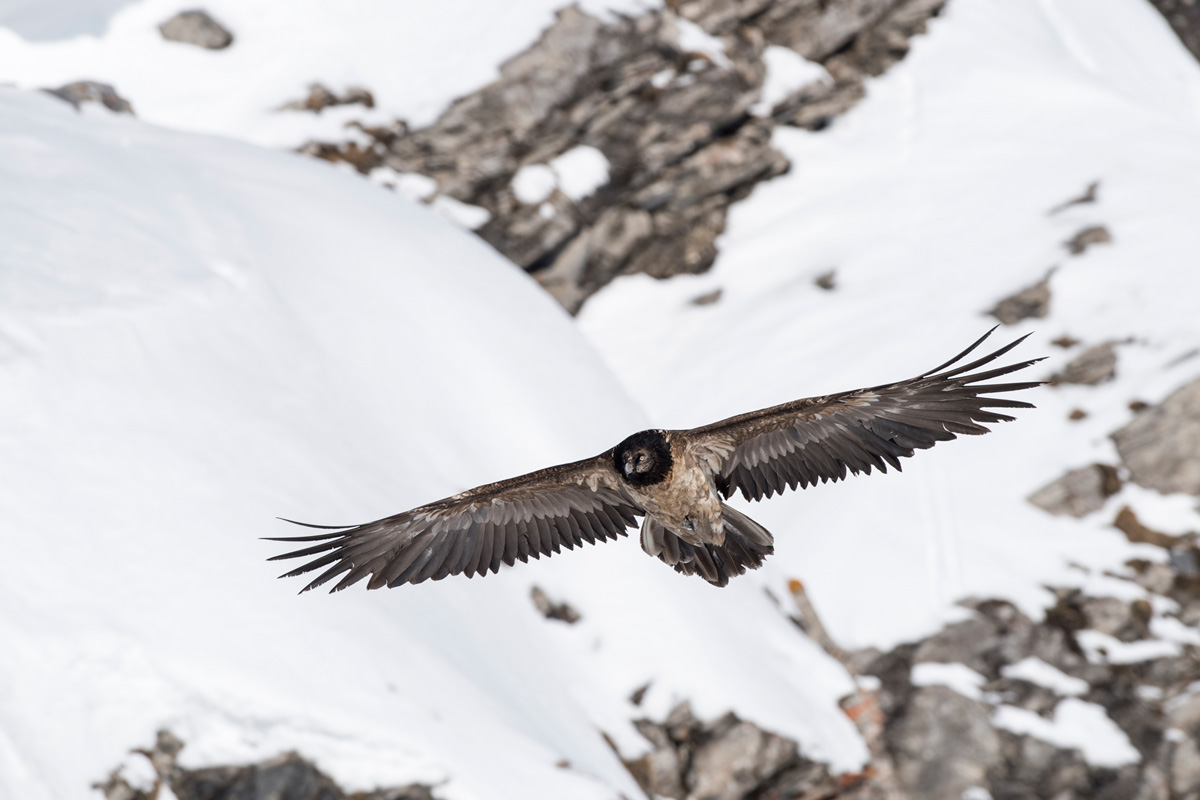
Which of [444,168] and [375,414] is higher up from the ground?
[444,168]

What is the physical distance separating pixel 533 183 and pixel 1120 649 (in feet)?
34.9

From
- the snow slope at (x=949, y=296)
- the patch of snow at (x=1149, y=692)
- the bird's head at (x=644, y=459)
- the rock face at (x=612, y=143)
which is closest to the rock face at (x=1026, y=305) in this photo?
the snow slope at (x=949, y=296)

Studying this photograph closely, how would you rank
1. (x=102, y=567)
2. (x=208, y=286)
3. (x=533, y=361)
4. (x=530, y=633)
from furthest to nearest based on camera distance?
(x=533, y=361) → (x=208, y=286) → (x=530, y=633) → (x=102, y=567)

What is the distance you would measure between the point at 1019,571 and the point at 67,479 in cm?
1108

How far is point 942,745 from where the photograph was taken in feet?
42.0

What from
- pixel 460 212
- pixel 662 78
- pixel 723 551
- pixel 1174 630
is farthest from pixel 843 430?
pixel 662 78

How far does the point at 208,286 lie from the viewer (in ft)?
36.6

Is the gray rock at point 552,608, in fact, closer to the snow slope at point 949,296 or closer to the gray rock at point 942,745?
the snow slope at point 949,296

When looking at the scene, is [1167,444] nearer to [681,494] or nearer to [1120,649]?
[1120,649]

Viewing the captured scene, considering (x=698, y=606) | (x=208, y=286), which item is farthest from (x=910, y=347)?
(x=208, y=286)

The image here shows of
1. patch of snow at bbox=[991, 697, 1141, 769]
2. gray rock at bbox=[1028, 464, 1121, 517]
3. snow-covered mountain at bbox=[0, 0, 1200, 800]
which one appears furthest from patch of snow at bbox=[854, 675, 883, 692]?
gray rock at bbox=[1028, 464, 1121, 517]

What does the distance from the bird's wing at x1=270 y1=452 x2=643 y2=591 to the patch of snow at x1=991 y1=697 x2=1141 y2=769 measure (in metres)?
7.88

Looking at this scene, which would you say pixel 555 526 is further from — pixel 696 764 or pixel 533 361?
pixel 533 361

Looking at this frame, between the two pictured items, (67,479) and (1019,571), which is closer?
(67,479)
